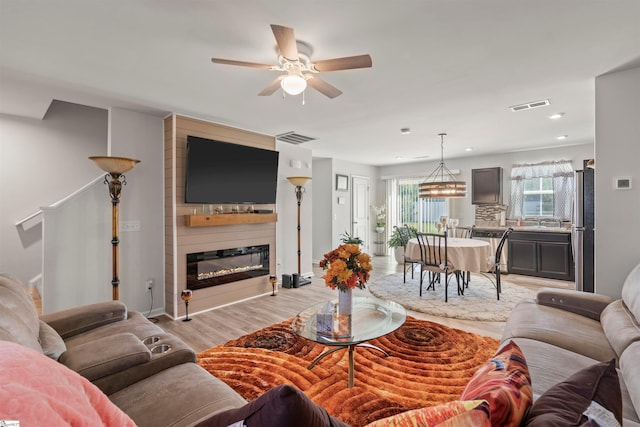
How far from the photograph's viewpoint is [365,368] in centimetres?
235

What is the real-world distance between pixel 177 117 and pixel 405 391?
12.4 ft

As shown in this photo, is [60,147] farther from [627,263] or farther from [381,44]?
[627,263]

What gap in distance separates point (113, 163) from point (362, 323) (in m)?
2.88

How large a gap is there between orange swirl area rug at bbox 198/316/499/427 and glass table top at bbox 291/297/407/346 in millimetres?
381

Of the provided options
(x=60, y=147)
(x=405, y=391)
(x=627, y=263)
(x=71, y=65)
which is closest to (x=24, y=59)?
(x=71, y=65)

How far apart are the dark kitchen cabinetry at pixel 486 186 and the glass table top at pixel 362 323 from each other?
4.95m

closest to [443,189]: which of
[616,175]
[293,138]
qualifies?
[616,175]

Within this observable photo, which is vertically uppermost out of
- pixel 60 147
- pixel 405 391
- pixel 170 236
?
pixel 60 147

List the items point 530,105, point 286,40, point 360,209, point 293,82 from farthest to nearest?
point 360,209
point 530,105
point 293,82
point 286,40

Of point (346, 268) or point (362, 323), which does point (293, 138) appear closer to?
point (346, 268)

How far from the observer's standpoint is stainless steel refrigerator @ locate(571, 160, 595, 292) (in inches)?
125

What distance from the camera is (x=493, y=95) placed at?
314 centimetres

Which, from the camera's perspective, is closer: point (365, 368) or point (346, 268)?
point (346, 268)

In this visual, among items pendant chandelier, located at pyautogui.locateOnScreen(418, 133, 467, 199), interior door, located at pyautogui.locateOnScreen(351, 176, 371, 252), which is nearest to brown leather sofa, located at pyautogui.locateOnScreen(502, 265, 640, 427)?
pendant chandelier, located at pyautogui.locateOnScreen(418, 133, 467, 199)
